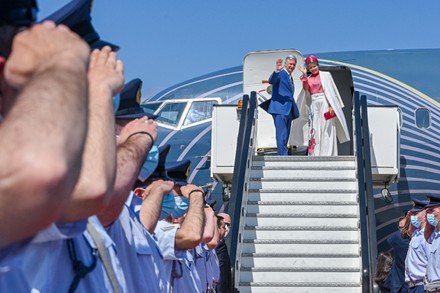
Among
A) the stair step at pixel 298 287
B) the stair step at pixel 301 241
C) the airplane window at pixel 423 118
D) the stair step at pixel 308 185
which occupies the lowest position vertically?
the stair step at pixel 298 287

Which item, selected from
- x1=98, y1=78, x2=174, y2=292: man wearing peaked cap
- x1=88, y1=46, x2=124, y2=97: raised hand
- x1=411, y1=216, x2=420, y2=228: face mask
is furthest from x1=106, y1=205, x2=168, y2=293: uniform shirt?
x1=411, y1=216, x2=420, y2=228: face mask

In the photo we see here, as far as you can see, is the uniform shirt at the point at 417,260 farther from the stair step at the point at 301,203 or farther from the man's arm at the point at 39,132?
the man's arm at the point at 39,132

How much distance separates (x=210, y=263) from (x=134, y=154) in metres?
4.97

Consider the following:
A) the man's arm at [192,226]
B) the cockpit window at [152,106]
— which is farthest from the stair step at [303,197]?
the man's arm at [192,226]

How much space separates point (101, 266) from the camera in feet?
7.04

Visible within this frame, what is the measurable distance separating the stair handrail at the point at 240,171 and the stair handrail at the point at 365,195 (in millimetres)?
1454

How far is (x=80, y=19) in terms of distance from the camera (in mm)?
2143

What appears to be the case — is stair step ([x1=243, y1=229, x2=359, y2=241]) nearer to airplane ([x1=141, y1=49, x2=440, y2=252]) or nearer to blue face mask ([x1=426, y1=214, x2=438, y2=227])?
blue face mask ([x1=426, y1=214, x2=438, y2=227])

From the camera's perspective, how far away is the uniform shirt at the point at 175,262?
4.30 meters

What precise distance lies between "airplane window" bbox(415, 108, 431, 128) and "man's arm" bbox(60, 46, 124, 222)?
43.1 ft

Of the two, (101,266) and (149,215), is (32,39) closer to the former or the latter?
(101,266)

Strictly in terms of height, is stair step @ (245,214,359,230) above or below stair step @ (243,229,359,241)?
above

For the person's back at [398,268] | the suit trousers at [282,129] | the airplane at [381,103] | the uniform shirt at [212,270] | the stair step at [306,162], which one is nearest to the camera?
the uniform shirt at [212,270]

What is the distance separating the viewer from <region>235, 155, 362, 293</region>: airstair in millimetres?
10195
